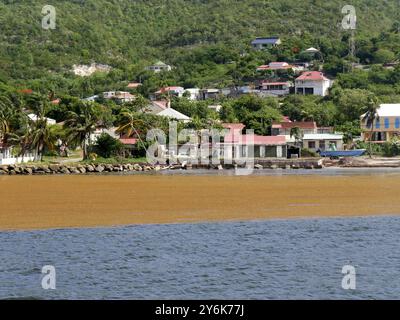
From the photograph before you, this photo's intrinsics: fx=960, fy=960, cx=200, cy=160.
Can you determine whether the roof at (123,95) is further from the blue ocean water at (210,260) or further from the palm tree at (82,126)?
the blue ocean water at (210,260)

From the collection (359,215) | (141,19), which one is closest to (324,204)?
(359,215)

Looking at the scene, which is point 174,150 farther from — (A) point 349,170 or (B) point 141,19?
(B) point 141,19

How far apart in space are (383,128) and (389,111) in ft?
5.27

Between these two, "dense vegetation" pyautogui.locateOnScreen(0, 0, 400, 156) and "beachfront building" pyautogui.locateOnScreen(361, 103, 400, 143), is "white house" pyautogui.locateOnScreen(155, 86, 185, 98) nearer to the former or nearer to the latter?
"dense vegetation" pyautogui.locateOnScreen(0, 0, 400, 156)

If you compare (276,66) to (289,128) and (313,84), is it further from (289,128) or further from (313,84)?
(289,128)

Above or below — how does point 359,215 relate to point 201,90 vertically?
below

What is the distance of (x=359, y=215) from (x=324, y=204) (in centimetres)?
Result: 348

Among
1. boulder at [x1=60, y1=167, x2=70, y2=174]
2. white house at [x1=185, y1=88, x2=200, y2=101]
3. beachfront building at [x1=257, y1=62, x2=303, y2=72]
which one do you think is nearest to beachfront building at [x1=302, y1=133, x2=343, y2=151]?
boulder at [x1=60, y1=167, x2=70, y2=174]

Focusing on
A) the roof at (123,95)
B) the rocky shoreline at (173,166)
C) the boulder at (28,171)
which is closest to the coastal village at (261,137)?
the rocky shoreline at (173,166)

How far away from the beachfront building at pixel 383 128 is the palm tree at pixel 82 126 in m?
20.4

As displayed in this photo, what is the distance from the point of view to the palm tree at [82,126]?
61.7 metres

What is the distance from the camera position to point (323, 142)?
6712 cm

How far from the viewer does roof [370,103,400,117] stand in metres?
71.0
